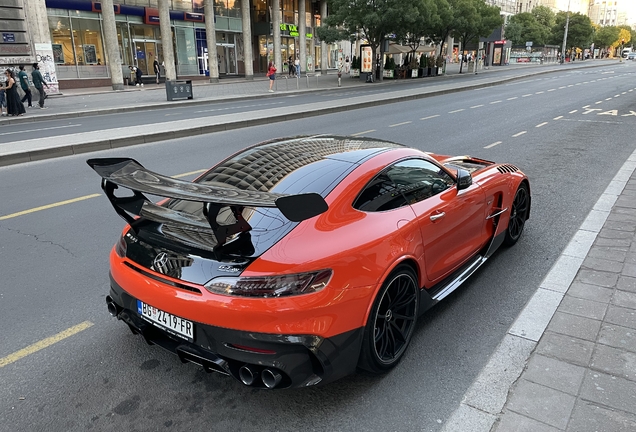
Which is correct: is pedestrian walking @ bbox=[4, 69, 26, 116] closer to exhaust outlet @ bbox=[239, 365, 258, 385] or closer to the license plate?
the license plate

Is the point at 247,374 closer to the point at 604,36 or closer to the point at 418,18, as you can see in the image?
the point at 418,18

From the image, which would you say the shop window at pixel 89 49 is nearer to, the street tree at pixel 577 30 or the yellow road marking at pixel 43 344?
the yellow road marking at pixel 43 344

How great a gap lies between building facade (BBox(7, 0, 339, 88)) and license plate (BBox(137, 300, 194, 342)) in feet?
88.9

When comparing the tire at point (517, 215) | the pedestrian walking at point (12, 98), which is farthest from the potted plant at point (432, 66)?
the tire at point (517, 215)

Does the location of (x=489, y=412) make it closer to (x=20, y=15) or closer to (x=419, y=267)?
(x=419, y=267)

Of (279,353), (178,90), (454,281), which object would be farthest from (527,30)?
(279,353)

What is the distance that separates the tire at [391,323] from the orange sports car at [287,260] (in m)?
0.01

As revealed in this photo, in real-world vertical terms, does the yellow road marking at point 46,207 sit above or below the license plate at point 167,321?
below

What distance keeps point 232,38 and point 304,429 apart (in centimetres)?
4589

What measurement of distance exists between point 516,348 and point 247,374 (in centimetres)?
205

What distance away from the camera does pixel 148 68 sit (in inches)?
1451

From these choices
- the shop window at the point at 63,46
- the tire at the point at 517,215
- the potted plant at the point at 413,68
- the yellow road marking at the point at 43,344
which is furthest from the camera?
the potted plant at the point at 413,68

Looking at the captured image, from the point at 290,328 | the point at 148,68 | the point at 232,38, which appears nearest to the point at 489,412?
the point at 290,328

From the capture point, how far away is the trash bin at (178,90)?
2377 centimetres
